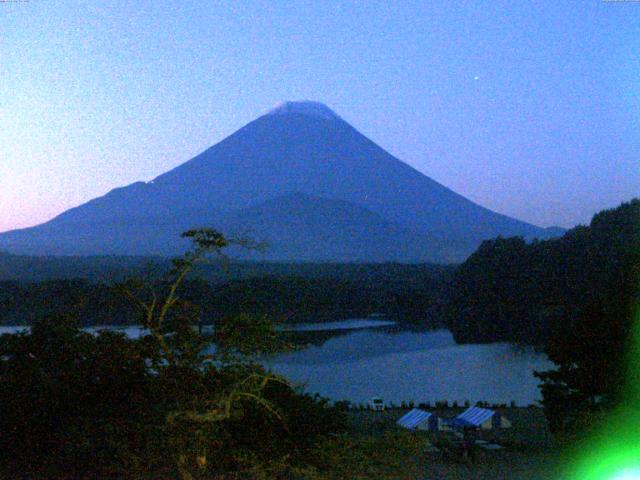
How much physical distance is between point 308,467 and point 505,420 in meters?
9.04

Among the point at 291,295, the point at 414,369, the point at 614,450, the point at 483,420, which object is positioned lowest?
the point at 414,369

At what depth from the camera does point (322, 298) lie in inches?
1639

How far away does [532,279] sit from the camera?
3594cm

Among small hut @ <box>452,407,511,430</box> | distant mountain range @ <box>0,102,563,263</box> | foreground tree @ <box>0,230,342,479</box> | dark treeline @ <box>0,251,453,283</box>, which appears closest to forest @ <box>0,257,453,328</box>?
dark treeline @ <box>0,251,453,283</box>

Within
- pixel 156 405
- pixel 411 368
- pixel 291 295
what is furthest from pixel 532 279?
pixel 156 405

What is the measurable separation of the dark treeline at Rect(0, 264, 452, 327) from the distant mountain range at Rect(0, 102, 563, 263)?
3190cm

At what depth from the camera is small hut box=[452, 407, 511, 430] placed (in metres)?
13.9

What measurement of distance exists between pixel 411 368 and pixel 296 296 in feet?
48.3

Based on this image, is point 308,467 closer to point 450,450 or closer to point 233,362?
point 233,362

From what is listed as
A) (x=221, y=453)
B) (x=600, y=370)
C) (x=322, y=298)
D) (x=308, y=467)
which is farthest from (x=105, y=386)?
(x=322, y=298)

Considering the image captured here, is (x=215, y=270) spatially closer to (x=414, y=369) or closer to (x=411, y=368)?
(x=411, y=368)

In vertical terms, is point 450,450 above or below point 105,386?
below

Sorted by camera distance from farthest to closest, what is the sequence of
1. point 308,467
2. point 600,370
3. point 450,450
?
point 450,450, point 600,370, point 308,467

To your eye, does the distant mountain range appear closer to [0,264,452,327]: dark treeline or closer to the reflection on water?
[0,264,452,327]: dark treeline
